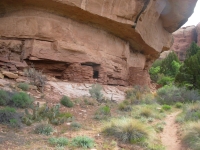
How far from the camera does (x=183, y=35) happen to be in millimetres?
39094

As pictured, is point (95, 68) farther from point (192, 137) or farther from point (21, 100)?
point (192, 137)

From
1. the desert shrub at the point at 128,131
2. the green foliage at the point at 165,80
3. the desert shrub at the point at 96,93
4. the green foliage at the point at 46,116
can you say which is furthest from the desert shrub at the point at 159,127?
the green foliage at the point at 165,80

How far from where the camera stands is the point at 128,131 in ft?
16.9

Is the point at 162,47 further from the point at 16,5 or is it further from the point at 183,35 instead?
the point at 183,35

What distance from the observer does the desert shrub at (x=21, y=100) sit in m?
6.39

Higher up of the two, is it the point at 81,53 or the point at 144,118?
the point at 81,53

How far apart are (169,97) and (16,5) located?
355 inches

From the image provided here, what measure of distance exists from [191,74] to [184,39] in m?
24.4

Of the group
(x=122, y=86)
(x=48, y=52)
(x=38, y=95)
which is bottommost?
(x=38, y=95)

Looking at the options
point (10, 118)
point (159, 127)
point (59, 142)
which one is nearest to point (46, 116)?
point (10, 118)

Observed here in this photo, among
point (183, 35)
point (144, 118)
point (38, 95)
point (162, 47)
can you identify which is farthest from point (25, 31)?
point (183, 35)

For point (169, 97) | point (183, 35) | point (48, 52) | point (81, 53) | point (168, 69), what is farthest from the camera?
point (183, 35)

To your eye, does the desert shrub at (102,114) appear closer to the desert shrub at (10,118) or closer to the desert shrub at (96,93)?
the desert shrub at (96,93)

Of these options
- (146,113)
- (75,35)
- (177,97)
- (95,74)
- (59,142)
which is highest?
(75,35)
